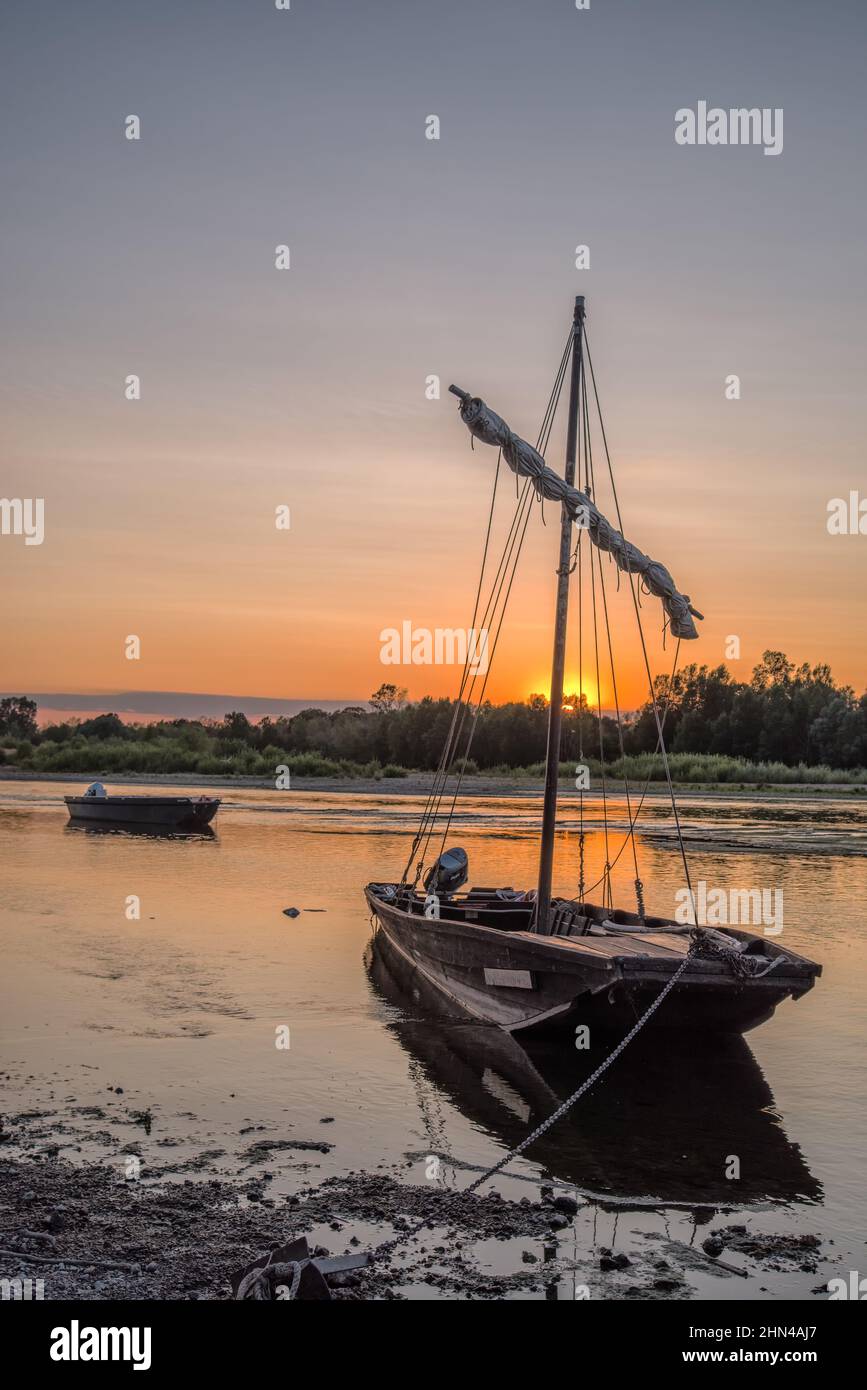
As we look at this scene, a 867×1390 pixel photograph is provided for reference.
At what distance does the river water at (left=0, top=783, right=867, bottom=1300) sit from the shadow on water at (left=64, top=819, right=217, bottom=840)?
16124 mm

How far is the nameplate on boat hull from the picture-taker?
41.3 feet

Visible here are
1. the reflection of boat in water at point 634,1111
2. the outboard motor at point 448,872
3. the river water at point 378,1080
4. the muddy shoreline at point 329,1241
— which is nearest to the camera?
the muddy shoreline at point 329,1241

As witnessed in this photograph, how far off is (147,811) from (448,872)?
26407mm

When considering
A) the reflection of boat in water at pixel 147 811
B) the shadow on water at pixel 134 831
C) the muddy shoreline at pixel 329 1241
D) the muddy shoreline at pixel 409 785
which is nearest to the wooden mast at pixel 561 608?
the muddy shoreline at pixel 329 1241

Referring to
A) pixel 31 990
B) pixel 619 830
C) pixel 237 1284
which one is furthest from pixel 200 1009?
pixel 619 830

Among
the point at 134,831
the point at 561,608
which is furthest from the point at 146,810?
the point at 561,608

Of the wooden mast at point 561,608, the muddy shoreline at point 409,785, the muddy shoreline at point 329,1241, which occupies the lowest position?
the muddy shoreline at point 409,785

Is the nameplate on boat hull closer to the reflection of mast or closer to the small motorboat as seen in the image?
the reflection of mast

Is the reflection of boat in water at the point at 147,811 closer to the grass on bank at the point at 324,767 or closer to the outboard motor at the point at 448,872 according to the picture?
the outboard motor at the point at 448,872

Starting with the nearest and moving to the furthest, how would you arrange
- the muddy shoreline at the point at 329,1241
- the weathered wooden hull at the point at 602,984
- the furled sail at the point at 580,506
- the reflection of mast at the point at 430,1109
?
the muddy shoreline at the point at 329,1241, the reflection of mast at the point at 430,1109, the weathered wooden hull at the point at 602,984, the furled sail at the point at 580,506

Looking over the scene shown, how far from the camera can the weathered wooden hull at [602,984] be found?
37.2 feet

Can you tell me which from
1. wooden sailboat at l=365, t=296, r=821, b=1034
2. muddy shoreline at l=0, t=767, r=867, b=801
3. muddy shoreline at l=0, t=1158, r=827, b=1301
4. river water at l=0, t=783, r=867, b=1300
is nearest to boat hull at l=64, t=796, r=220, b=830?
river water at l=0, t=783, r=867, b=1300
